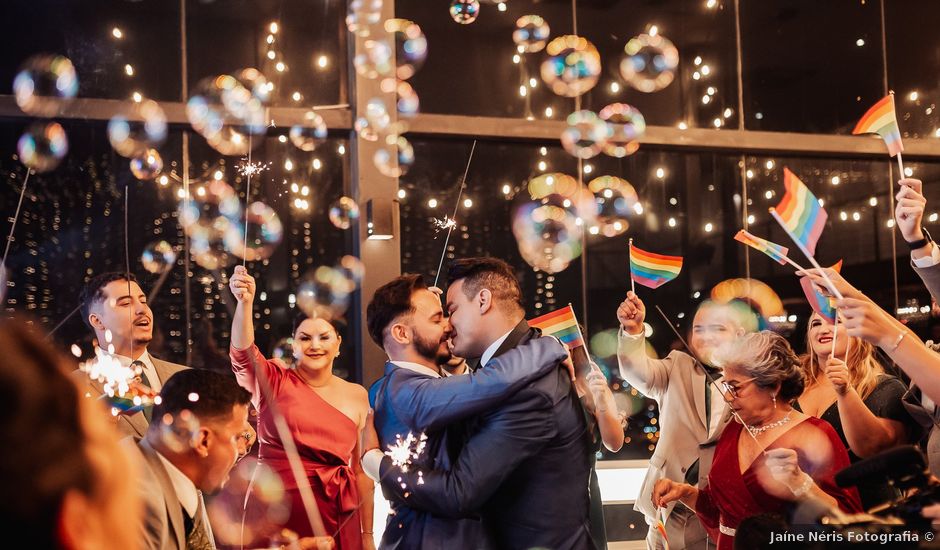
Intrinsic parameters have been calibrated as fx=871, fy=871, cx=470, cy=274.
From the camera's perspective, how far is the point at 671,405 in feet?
11.6

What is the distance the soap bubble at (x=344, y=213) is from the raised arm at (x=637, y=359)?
2167 mm

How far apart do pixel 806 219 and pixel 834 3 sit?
4539mm

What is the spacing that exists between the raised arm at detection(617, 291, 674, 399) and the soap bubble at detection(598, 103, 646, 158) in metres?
2.37

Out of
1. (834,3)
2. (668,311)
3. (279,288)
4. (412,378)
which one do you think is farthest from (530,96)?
(412,378)

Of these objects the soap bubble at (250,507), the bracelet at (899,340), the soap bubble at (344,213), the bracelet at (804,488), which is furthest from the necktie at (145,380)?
the bracelet at (899,340)

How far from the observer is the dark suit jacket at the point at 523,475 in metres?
2.18

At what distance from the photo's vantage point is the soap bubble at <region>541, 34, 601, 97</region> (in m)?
5.30

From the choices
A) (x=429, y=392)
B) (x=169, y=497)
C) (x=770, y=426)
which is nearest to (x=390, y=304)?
(x=429, y=392)

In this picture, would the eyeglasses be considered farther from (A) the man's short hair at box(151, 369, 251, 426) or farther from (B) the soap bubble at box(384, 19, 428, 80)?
(B) the soap bubble at box(384, 19, 428, 80)

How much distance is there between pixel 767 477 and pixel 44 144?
14.5 feet

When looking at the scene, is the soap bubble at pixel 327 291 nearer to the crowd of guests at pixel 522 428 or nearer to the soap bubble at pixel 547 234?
→ the soap bubble at pixel 547 234

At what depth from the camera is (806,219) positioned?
9.19 feet

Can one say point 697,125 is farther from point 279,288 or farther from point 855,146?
point 279,288

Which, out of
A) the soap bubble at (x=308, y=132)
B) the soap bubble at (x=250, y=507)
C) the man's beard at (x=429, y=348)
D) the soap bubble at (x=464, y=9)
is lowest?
the soap bubble at (x=250, y=507)
